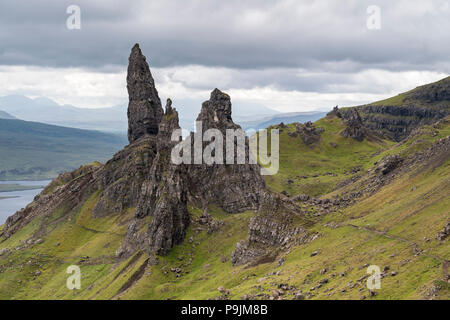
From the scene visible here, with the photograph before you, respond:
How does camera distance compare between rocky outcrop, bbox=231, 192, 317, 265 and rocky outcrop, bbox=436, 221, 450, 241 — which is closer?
rocky outcrop, bbox=436, 221, 450, 241

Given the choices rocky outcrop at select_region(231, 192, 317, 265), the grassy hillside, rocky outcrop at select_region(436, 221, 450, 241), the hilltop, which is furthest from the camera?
rocky outcrop at select_region(231, 192, 317, 265)

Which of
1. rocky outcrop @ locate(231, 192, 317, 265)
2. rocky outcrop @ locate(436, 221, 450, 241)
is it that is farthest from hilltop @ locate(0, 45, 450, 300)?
rocky outcrop @ locate(231, 192, 317, 265)

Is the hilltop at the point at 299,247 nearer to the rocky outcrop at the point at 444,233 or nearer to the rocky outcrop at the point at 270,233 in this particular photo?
the rocky outcrop at the point at 444,233

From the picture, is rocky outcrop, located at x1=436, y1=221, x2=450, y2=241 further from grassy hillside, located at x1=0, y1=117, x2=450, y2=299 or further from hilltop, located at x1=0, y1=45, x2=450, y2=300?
grassy hillside, located at x1=0, y1=117, x2=450, y2=299

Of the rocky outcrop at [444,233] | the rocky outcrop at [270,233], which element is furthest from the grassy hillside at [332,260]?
the rocky outcrop at [270,233]

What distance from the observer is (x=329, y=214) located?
535 feet

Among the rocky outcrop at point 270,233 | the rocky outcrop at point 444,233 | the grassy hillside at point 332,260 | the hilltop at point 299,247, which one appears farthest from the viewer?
the rocky outcrop at point 270,233

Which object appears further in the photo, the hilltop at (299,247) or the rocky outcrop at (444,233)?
the rocky outcrop at (444,233)

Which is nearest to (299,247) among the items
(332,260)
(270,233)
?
(270,233)

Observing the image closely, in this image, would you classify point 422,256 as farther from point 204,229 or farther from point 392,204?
point 204,229

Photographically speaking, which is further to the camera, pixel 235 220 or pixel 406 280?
pixel 235 220

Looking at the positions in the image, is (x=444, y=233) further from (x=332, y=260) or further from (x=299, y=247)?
(x=299, y=247)
